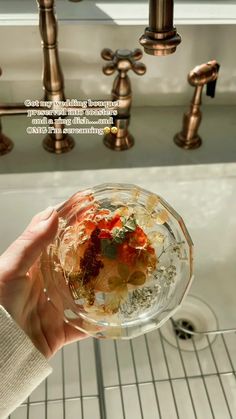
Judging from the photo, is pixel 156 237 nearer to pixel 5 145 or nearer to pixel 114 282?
pixel 114 282

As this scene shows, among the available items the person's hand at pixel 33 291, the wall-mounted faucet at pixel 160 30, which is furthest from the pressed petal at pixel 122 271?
the wall-mounted faucet at pixel 160 30

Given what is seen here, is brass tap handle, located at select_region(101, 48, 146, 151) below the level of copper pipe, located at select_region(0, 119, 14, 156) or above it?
above

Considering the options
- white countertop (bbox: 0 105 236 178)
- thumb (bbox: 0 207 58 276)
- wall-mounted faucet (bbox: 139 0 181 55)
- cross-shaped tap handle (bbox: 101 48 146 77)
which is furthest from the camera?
white countertop (bbox: 0 105 236 178)

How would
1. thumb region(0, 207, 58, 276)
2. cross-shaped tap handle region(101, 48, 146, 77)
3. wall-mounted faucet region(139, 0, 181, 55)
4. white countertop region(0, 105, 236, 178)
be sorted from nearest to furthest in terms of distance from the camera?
wall-mounted faucet region(139, 0, 181, 55)
thumb region(0, 207, 58, 276)
cross-shaped tap handle region(101, 48, 146, 77)
white countertop region(0, 105, 236, 178)

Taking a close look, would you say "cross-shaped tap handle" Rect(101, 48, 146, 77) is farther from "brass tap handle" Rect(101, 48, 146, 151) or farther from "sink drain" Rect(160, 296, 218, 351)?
"sink drain" Rect(160, 296, 218, 351)

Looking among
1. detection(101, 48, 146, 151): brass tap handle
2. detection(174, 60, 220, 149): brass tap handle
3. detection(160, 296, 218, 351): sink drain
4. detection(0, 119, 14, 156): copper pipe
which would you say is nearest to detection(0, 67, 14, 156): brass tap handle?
detection(0, 119, 14, 156): copper pipe

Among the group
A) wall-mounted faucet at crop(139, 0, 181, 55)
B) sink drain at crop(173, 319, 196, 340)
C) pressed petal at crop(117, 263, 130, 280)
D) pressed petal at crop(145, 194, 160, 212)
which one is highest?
wall-mounted faucet at crop(139, 0, 181, 55)

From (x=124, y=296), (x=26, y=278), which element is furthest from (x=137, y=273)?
(x=26, y=278)

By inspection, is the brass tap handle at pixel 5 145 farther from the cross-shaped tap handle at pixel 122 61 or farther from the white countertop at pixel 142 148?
the cross-shaped tap handle at pixel 122 61
